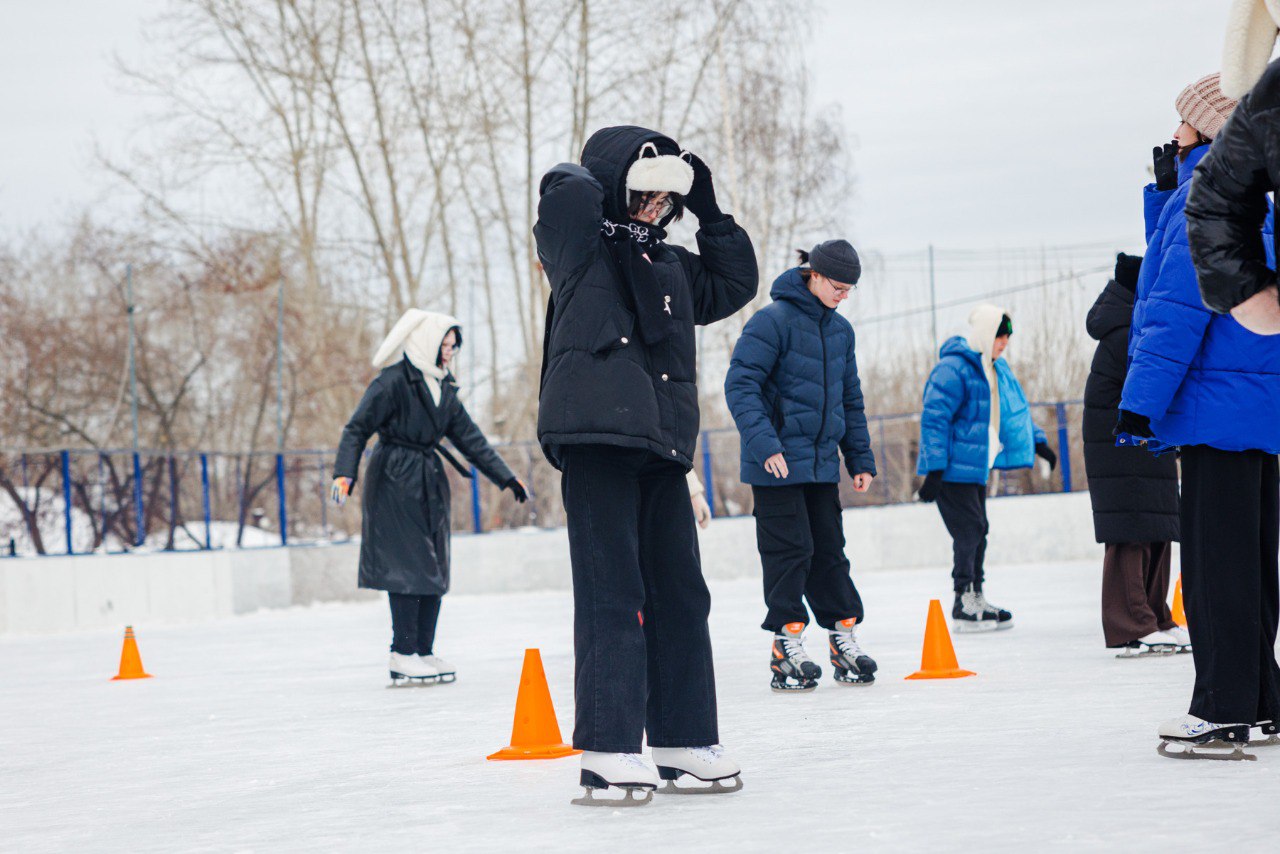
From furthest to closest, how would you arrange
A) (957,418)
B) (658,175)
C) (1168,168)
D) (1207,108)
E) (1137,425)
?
(957,418)
(1168,168)
(1207,108)
(1137,425)
(658,175)

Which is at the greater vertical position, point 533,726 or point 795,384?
point 795,384

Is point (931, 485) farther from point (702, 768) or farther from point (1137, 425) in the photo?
point (702, 768)

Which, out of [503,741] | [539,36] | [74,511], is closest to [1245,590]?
[503,741]

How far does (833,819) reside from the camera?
3.54 metres

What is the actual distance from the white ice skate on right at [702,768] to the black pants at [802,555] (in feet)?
6.78

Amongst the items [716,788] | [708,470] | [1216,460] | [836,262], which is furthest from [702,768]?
[708,470]

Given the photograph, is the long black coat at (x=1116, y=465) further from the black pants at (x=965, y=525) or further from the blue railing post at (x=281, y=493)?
the blue railing post at (x=281, y=493)

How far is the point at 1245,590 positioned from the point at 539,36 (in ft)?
66.9

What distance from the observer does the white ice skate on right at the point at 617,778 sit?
3.87 m

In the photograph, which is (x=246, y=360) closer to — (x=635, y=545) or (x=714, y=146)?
(x=714, y=146)

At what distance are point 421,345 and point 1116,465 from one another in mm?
3247

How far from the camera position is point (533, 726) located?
4.94 meters

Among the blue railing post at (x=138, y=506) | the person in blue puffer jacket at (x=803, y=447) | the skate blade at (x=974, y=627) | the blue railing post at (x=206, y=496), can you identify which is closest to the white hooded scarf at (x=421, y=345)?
the person in blue puffer jacket at (x=803, y=447)

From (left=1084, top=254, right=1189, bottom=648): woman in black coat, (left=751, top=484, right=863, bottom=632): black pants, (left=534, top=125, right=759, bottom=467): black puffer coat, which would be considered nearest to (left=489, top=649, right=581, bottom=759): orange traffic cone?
(left=534, top=125, right=759, bottom=467): black puffer coat
